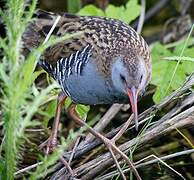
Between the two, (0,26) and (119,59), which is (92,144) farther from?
(0,26)

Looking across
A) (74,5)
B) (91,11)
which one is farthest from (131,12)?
(74,5)

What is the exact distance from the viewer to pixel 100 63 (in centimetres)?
266

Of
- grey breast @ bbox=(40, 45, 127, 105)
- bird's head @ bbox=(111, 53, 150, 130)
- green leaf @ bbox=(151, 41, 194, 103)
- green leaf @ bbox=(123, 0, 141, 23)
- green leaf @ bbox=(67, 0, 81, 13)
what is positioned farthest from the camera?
green leaf @ bbox=(67, 0, 81, 13)

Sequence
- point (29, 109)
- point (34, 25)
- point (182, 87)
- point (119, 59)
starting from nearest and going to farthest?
point (29, 109), point (119, 59), point (182, 87), point (34, 25)

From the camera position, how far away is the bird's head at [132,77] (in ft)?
8.07

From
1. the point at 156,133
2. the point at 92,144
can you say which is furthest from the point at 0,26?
the point at 156,133

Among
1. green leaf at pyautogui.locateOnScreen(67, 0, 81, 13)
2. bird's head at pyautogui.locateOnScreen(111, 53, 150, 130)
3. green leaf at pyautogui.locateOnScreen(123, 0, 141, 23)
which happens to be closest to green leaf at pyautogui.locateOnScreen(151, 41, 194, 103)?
green leaf at pyautogui.locateOnScreen(123, 0, 141, 23)

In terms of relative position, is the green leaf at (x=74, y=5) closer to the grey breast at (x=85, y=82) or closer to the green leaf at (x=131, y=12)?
the green leaf at (x=131, y=12)

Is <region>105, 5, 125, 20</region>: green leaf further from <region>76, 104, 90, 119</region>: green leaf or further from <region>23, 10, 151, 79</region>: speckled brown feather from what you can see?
<region>76, 104, 90, 119</region>: green leaf

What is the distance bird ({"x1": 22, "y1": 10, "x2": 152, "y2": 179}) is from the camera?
8.24 ft

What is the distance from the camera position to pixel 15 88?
1877 mm

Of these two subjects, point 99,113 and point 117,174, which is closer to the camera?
point 117,174

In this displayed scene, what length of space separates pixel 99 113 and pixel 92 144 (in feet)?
2.36

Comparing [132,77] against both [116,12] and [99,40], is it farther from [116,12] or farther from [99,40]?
[116,12]
